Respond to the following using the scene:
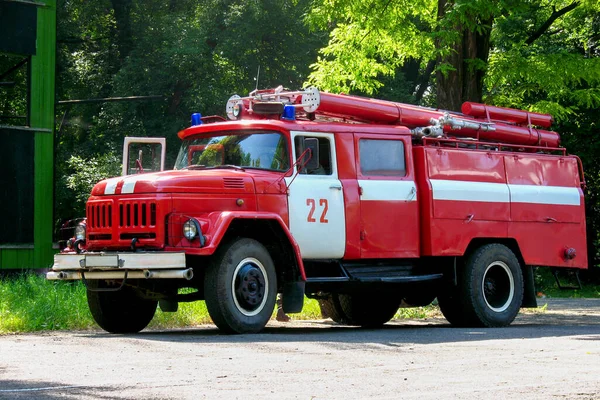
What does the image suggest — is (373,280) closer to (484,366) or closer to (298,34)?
(484,366)

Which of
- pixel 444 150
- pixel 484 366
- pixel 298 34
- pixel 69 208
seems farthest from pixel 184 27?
pixel 484 366

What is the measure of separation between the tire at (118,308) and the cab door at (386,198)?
2759 millimetres

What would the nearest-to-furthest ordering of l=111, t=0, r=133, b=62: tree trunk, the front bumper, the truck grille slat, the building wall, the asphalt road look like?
the asphalt road → the front bumper → the truck grille slat → the building wall → l=111, t=0, r=133, b=62: tree trunk

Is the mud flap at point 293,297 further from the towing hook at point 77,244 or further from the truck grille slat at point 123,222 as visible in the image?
the towing hook at point 77,244

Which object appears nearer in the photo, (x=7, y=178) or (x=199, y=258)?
(x=199, y=258)

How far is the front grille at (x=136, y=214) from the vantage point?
12.6m

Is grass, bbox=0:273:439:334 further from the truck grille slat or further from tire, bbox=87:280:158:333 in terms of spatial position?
the truck grille slat

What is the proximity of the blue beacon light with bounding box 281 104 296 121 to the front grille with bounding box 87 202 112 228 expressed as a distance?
2.41m

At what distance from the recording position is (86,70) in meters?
47.0

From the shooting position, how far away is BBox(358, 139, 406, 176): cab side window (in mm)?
14539

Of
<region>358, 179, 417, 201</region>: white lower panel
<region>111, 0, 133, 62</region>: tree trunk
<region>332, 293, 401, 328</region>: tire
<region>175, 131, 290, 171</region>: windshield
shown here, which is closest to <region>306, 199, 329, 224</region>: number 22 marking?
<region>175, 131, 290, 171</region>: windshield

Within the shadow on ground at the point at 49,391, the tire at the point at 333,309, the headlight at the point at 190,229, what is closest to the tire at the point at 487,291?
the tire at the point at 333,309

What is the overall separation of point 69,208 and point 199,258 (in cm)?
2909

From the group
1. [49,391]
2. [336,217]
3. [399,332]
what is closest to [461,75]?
[336,217]
